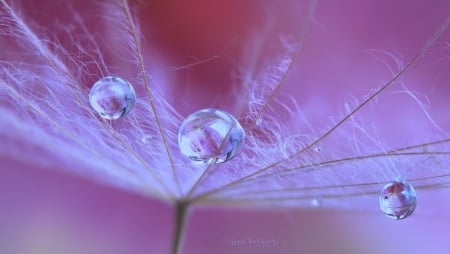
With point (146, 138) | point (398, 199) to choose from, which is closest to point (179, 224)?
point (146, 138)

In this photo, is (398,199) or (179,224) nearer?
(398,199)

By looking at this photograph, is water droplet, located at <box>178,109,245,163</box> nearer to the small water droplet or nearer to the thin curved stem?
the small water droplet

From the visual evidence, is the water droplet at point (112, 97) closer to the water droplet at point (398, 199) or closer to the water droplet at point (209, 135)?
the water droplet at point (209, 135)

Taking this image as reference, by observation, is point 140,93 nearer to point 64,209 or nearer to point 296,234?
point 296,234

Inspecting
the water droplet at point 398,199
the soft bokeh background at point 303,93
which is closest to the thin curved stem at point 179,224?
the soft bokeh background at point 303,93

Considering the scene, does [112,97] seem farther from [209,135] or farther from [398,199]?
[398,199]

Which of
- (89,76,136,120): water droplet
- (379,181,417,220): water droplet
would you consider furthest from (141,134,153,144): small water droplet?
(379,181,417,220): water droplet

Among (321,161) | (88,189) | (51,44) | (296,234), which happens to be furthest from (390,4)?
(88,189)
